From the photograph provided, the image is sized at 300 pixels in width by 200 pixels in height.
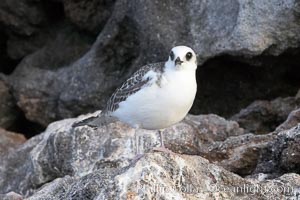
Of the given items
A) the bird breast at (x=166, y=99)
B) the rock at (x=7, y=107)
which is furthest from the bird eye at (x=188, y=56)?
the rock at (x=7, y=107)

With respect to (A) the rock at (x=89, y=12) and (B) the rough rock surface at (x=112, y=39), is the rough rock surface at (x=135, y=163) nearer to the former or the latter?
(B) the rough rock surface at (x=112, y=39)

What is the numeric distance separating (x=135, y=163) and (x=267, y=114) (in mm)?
4093

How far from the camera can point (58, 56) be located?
12.5 meters

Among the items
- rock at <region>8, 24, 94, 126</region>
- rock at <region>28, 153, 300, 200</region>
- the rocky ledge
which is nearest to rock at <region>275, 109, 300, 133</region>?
the rocky ledge

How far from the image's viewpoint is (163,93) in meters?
6.62

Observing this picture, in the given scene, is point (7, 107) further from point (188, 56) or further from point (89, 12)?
point (188, 56)

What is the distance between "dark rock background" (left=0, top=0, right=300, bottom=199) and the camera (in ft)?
27.3

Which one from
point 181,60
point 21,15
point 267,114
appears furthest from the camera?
point 21,15

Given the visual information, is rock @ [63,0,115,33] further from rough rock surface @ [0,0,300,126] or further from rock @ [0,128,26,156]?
rock @ [0,128,26,156]

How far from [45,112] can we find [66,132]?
343 centimetres

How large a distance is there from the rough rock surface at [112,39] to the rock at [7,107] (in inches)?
6.3

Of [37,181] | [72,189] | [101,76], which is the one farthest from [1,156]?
[72,189]

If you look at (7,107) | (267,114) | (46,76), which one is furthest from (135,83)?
(7,107)

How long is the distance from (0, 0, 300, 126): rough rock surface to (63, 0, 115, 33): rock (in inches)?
0.5
